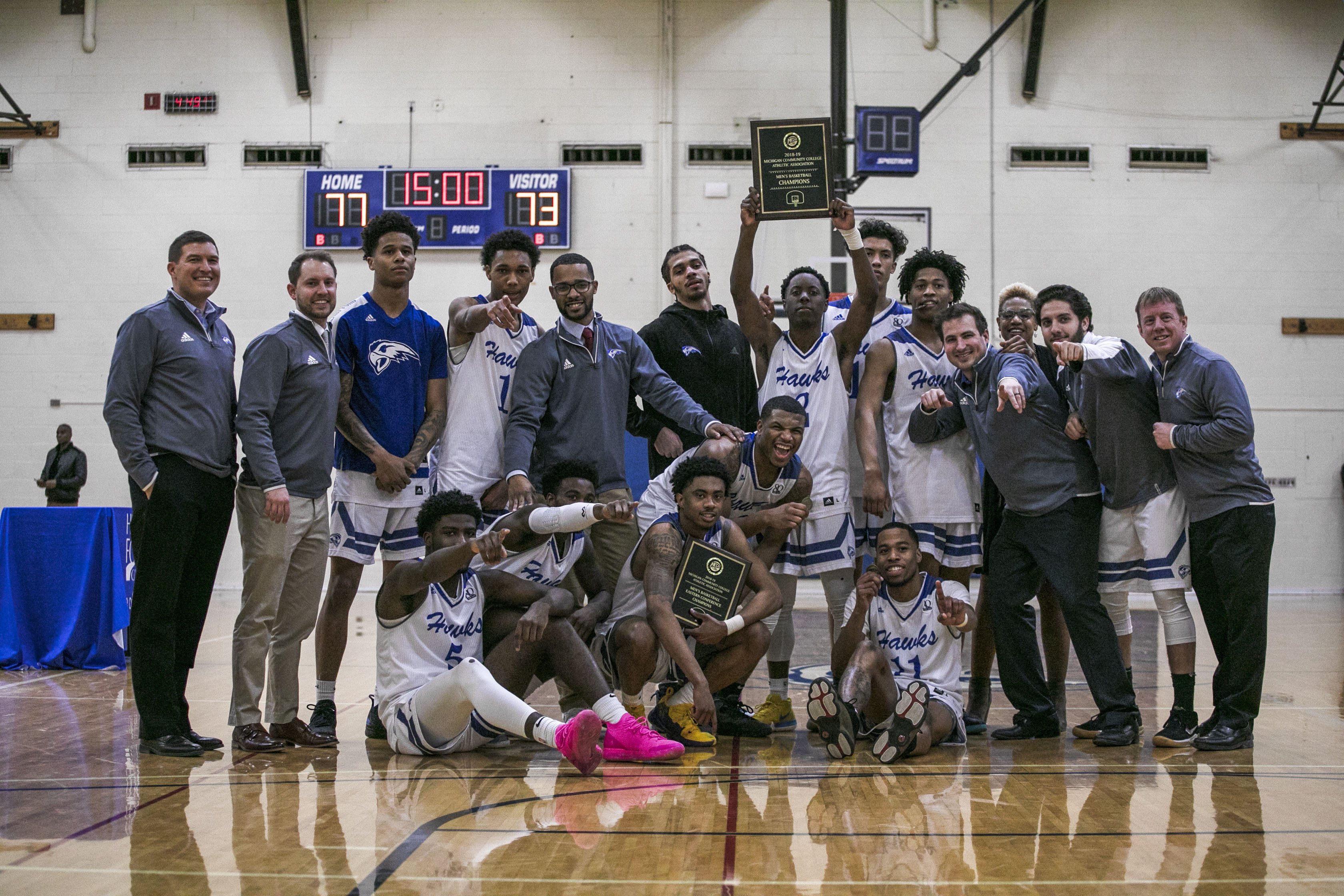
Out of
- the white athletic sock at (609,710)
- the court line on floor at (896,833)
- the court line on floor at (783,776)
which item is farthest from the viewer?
the white athletic sock at (609,710)

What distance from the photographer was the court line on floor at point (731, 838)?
233cm

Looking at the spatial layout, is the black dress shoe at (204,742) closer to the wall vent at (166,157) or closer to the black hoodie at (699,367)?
the black hoodie at (699,367)

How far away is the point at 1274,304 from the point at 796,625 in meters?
7.37

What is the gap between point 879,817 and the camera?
290cm

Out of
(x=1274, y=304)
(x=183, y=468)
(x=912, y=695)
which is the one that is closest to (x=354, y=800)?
(x=183, y=468)

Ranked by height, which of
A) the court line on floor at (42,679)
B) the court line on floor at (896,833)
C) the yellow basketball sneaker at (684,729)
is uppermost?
the court line on floor at (896,833)

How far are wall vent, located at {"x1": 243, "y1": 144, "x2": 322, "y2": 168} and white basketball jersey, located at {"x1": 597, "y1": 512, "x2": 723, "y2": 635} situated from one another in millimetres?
9394

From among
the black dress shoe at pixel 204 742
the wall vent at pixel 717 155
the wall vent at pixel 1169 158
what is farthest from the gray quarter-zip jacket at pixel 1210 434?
the wall vent at pixel 1169 158

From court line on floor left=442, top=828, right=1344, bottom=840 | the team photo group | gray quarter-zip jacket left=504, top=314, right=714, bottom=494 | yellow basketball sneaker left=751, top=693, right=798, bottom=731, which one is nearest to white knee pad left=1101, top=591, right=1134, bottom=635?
the team photo group

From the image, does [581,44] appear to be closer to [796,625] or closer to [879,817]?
[796,625]

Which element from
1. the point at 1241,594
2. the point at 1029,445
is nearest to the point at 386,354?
the point at 1029,445

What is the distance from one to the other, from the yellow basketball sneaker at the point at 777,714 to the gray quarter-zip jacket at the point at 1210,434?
179cm

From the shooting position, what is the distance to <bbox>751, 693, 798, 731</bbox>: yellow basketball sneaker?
14.3 ft

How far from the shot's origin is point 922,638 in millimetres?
4000
